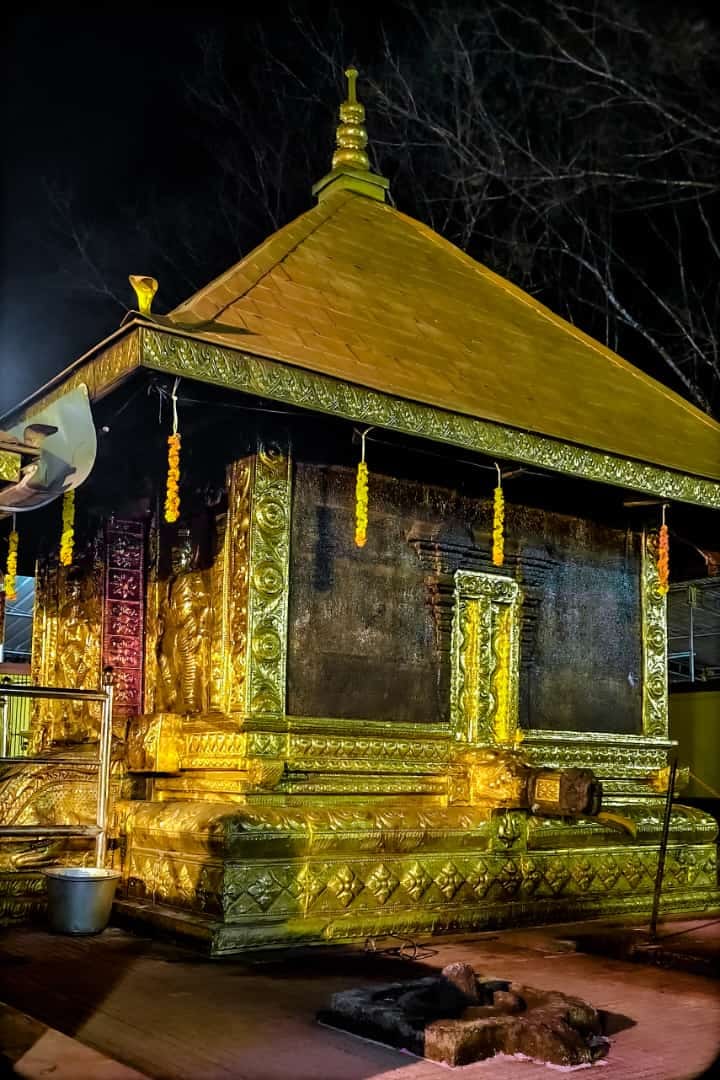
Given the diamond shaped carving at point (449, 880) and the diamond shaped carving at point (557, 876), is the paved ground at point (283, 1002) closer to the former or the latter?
the diamond shaped carving at point (449, 880)

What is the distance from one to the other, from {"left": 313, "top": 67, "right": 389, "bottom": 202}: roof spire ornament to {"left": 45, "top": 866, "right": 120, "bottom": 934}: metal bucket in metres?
6.48

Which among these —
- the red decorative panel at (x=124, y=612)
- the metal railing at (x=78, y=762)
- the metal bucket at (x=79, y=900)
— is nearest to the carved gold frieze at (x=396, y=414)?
the metal railing at (x=78, y=762)

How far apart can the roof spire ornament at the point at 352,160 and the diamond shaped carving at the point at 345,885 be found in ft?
20.5

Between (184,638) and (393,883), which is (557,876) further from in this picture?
(184,638)

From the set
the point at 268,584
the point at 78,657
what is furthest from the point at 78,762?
the point at 78,657

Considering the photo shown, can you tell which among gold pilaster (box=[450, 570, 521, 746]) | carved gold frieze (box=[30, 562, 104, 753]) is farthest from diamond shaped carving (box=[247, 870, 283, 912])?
carved gold frieze (box=[30, 562, 104, 753])

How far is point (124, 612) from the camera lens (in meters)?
8.95

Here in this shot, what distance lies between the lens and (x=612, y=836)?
8555 millimetres

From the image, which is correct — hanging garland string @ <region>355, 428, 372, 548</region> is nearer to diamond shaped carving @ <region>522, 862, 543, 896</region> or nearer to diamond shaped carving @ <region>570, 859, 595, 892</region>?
diamond shaped carving @ <region>522, 862, 543, 896</region>

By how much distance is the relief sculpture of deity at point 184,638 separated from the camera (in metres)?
7.82

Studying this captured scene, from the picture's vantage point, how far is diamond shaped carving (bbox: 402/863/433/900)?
7.16 meters

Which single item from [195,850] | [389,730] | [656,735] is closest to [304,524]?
[389,730]

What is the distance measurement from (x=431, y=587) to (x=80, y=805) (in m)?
3.05

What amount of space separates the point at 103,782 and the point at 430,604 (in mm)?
2696
